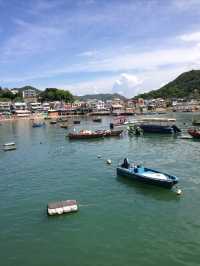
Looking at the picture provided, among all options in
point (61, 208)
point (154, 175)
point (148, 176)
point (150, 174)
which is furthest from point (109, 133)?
point (61, 208)

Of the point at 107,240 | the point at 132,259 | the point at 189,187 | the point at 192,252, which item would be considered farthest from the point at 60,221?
the point at 189,187

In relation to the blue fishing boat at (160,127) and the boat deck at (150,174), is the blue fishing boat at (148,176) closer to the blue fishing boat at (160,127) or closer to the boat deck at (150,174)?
the boat deck at (150,174)

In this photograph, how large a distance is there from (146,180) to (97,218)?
11517mm

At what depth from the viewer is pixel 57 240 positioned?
2762 centimetres

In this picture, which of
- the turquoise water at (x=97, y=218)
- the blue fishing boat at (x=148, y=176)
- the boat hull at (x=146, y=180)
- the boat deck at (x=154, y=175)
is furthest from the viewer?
the boat deck at (x=154, y=175)

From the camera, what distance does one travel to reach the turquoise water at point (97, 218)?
983 inches

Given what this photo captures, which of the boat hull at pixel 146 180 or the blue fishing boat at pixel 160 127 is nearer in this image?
the boat hull at pixel 146 180

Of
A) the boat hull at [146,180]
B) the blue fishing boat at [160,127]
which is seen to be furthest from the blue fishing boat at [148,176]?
the blue fishing boat at [160,127]

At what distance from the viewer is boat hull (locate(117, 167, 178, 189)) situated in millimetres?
38906

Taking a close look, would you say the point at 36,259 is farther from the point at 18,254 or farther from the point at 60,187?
the point at 60,187

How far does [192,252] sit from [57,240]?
10.6m

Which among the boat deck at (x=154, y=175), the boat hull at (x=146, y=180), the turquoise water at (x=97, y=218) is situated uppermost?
the boat deck at (x=154, y=175)

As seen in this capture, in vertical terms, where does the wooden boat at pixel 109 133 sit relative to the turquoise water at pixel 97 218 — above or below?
above

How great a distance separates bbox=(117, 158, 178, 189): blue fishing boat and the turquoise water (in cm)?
80
